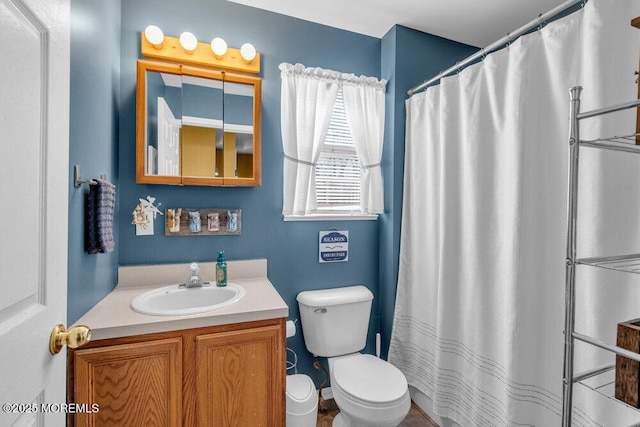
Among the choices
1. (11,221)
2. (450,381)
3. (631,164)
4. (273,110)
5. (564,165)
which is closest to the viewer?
(11,221)

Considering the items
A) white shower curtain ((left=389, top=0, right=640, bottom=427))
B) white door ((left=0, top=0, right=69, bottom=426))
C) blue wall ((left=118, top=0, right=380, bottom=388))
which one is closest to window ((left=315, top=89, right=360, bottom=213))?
blue wall ((left=118, top=0, right=380, bottom=388))

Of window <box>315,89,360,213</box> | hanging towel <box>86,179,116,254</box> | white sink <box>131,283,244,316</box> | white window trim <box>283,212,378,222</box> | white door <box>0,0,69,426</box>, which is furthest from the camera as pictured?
window <box>315,89,360,213</box>

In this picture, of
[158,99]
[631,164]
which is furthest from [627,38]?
[158,99]

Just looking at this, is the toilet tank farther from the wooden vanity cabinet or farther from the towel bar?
the towel bar

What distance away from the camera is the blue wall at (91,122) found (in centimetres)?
115

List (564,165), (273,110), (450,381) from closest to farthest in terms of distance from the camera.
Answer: (564,165) < (450,381) < (273,110)

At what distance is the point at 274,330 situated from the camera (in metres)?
1.38

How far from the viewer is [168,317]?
125 cm

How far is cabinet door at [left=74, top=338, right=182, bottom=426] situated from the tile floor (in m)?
0.98

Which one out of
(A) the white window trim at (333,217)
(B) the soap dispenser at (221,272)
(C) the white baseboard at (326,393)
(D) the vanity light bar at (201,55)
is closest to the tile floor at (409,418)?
(C) the white baseboard at (326,393)

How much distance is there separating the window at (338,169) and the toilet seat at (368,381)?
37.6 inches

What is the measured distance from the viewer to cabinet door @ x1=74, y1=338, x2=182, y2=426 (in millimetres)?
1134

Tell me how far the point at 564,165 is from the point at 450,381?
3.95ft

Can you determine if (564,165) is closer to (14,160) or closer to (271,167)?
(271,167)
